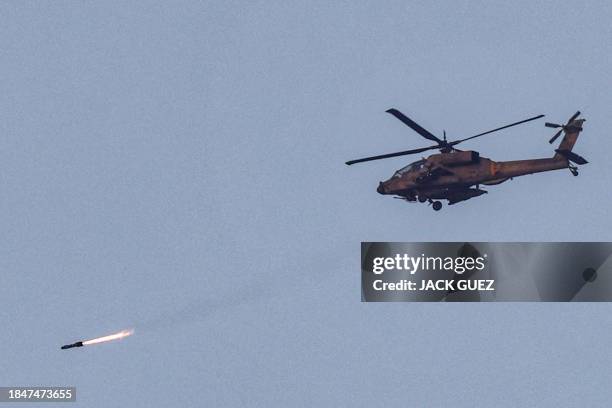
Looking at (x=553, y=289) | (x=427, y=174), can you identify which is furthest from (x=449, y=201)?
(x=553, y=289)

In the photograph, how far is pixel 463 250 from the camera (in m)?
113

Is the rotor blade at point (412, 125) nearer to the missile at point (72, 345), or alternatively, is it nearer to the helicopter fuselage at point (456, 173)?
the helicopter fuselage at point (456, 173)

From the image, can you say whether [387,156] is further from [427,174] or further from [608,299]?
[608,299]

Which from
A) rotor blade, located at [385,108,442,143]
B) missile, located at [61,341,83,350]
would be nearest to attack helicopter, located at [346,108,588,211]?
rotor blade, located at [385,108,442,143]

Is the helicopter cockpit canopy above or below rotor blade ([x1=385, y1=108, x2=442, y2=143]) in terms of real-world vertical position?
below

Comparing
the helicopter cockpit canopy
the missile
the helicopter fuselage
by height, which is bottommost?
the missile

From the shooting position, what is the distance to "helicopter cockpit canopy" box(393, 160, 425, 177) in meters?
113

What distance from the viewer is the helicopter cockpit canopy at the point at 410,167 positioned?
113062 mm

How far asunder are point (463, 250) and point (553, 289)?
6.69m

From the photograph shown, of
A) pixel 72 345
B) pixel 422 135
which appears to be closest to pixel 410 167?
pixel 422 135

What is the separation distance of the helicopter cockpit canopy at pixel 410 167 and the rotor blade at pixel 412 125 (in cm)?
203

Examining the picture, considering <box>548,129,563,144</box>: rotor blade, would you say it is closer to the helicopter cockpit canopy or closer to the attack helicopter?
the attack helicopter

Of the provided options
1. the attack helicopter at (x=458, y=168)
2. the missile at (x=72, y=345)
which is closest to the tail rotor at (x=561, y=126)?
the attack helicopter at (x=458, y=168)

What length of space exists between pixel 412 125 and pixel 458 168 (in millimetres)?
4165
